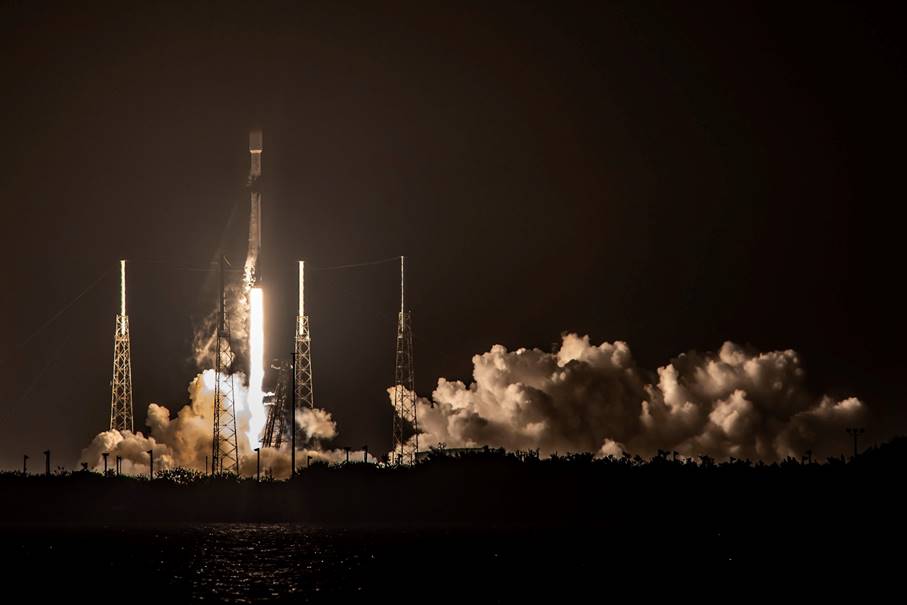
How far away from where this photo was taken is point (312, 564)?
435 ft

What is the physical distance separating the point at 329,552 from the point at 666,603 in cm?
5705

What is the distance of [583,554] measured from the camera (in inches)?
5477

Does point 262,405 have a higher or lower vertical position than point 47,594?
higher

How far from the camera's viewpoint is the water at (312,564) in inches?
4318

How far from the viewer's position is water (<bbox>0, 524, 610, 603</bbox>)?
4318 inches

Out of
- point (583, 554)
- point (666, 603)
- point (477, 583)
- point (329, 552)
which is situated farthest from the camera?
point (329, 552)

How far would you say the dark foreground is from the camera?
377 ft

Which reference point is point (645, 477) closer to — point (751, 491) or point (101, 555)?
point (751, 491)

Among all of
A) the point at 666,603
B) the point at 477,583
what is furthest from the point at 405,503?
the point at 666,603

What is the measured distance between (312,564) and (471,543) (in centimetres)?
3138

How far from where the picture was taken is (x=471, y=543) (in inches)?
6324

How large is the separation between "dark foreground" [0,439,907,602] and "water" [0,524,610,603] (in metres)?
0.23

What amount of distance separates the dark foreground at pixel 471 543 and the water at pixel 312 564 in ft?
0.74

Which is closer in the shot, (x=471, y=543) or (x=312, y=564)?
(x=312, y=564)
